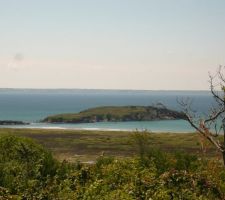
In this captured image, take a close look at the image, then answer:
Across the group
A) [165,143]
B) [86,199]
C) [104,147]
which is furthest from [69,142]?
[86,199]

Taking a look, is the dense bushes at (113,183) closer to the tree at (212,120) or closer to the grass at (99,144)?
the tree at (212,120)

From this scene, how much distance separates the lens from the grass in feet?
328

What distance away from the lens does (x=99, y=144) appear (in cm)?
11900

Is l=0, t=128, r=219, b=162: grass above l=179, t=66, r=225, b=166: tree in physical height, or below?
below

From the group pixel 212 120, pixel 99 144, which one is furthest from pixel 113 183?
pixel 99 144

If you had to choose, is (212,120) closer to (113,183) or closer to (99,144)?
(113,183)

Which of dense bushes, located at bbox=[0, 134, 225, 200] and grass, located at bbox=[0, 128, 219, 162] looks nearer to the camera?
dense bushes, located at bbox=[0, 134, 225, 200]

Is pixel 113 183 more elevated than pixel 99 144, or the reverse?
pixel 113 183

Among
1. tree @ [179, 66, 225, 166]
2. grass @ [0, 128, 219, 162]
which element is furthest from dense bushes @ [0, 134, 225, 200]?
grass @ [0, 128, 219, 162]

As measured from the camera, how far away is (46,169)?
156 ft

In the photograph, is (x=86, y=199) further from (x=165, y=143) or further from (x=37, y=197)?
(x=165, y=143)

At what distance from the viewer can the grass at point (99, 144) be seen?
10006 cm

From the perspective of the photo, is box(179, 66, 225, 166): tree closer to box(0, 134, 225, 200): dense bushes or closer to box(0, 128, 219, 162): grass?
box(0, 134, 225, 200): dense bushes

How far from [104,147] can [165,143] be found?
1803cm
